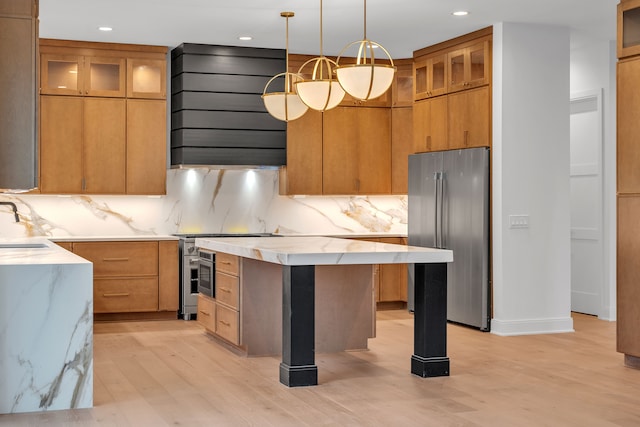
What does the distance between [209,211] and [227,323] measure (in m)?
2.52

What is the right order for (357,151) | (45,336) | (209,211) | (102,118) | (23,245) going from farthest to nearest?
(357,151) → (209,211) → (102,118) → (23,245) → (45,336)

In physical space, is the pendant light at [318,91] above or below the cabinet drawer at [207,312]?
above

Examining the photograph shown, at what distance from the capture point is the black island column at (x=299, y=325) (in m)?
5.08

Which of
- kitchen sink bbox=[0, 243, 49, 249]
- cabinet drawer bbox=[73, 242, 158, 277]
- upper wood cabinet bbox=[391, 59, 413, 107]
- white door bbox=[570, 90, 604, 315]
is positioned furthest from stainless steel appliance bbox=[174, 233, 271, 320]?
white door bbox=[570, 90, 604, 315]

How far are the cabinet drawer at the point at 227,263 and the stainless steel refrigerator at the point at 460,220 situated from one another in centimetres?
224

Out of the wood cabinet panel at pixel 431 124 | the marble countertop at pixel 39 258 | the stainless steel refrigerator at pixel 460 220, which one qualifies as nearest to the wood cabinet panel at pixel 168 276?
the marble countertop at pixel 39 258

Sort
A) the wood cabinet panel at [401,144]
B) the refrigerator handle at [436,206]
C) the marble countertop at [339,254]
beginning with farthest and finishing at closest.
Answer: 1. the wood cabinet panel at [401,144]
2. the refrigerator handle at [436,206]
3. the marble countertop at [339,254]

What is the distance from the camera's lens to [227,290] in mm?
6348

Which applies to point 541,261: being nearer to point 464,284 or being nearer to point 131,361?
point 464,284

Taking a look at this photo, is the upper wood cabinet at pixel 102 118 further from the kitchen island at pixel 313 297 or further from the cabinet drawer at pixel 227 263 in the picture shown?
the kitchen island at pixel 313 297

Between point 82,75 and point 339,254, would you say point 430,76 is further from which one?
point 339,254

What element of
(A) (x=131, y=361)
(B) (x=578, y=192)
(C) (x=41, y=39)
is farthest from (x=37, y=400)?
(B) (x=578, y=192)

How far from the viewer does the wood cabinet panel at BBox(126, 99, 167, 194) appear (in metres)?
8.22

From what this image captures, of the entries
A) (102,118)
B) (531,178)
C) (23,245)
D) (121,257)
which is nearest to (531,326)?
(531,178)
